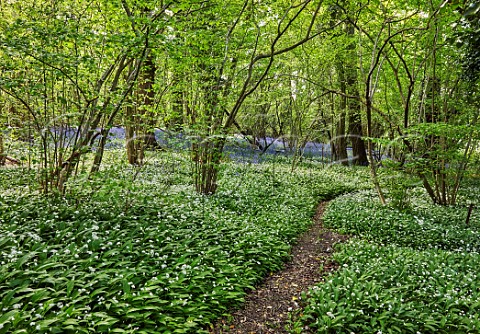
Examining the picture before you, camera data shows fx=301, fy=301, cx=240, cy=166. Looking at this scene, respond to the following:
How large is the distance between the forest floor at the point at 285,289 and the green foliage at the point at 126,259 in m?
0.19

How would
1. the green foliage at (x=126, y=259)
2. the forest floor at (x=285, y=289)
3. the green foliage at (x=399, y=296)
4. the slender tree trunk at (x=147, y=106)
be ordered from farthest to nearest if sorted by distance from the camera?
the slender tree trunk at (x=147, y=106), the forest floor at (x=285, y=289), the green foliage at (x=399, y=296), the green foliage at (x=126, y=259)

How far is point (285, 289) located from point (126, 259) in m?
2.64

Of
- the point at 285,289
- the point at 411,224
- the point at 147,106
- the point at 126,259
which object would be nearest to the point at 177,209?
the point at 126,259

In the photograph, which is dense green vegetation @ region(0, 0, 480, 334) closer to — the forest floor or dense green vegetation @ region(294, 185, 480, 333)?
dense green vegetation @ region(294, 185, 480, 333)

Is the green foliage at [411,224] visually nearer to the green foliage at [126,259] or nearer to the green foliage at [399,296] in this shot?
the green foliage at [399,296]

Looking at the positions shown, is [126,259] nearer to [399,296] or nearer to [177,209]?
[177,209]

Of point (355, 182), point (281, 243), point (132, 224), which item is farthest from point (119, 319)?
point (355, 182)

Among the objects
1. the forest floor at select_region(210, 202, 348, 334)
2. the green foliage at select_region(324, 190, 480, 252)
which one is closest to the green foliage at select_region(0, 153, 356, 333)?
the forest floor at select_region(210, 202, 348, 334)

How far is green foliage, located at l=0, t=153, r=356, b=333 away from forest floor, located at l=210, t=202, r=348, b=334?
0.62 feet

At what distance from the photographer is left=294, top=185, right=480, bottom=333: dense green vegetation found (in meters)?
3.97

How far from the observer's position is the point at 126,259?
14.4ft

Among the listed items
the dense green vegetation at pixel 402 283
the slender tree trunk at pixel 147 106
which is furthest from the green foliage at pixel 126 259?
the slender tree trunk at pixel 147 106

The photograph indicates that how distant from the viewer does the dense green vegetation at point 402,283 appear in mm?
3975

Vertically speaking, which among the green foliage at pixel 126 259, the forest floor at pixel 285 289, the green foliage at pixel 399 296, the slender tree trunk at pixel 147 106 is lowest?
the forest floor at pixel 285 289
